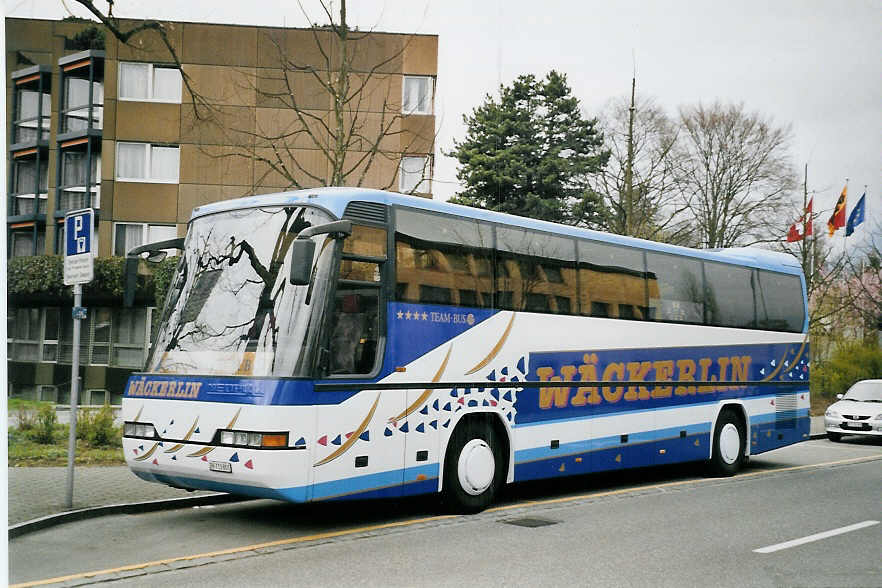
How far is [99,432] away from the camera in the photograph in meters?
15.9

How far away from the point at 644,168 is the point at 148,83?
55.7 feet

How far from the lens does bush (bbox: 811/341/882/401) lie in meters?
32.8

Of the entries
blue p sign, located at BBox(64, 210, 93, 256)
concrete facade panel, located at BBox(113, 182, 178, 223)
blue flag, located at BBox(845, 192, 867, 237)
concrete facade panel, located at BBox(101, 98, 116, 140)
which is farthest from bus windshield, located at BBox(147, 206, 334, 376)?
concrete facade panel, located at BBox(101, 98, 116, 140)

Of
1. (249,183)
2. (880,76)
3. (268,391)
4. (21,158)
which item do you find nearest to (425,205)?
(268,391)

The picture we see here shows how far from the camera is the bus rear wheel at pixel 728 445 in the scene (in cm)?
1572

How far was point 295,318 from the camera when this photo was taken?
9461 millimetres

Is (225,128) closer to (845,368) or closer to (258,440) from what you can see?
(258,440)

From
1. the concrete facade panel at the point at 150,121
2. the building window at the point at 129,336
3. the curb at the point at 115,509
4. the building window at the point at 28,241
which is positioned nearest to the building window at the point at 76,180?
the building window at the point at 28,241

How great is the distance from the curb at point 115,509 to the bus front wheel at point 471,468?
2211mm

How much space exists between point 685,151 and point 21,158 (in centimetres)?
2536

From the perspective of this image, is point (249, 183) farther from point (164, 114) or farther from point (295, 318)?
point (295, 318)

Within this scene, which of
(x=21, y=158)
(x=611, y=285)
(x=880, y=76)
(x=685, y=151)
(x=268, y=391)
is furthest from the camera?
(x=685, y=151)

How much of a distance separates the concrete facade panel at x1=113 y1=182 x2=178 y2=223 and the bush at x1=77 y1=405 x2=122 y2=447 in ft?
53.1

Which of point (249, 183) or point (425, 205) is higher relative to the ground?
point (249, 183)
